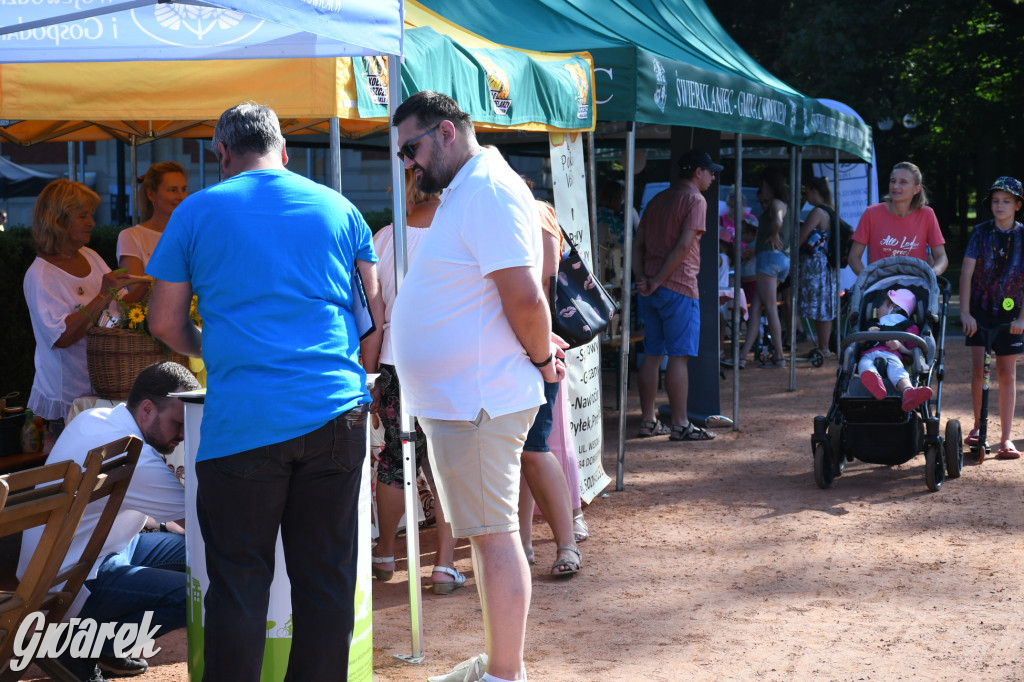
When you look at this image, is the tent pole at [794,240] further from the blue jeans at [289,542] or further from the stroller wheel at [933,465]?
the blue jeans at [289,542]

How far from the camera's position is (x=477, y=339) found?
3316 mm

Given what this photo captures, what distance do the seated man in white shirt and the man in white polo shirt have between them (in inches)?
35.8

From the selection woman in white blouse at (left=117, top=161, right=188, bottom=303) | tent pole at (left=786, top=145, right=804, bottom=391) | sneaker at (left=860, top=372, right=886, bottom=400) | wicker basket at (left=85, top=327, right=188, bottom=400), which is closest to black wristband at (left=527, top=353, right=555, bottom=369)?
wicker basket at (left=85, top=327, right=188, bottom=400)

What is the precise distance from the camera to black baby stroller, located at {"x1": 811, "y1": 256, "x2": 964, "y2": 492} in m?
6.57

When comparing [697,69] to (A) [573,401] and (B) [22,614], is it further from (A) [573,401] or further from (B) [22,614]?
(B) [22,614]

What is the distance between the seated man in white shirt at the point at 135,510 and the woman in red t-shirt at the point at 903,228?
16.6ft

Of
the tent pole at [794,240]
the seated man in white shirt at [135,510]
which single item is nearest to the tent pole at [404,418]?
the seated man in white shirt at [135,510]

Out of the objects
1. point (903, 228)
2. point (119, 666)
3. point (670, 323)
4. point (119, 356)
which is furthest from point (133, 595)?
point (903, 228)

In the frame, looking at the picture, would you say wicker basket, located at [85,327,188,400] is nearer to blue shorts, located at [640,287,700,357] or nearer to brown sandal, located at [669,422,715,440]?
blue shorts, located at [640,287,700,357]

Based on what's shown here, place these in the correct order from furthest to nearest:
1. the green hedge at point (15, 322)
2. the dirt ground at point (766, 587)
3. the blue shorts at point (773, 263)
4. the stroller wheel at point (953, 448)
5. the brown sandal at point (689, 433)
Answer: the blue shorts at point (773, 263), the brown sandal at point (689, 433), the green hedge at point (15, 322), the stroller wheel at point (953, 448), the dirt ground at point (766, 587)

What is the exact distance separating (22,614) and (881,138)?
106 feet

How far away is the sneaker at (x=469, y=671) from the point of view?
3.76m

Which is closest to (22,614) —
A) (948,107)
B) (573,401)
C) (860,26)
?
(573,401)

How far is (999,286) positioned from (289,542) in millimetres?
5591
